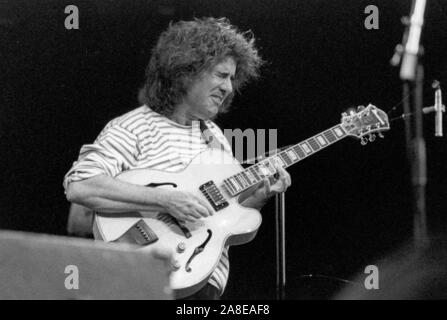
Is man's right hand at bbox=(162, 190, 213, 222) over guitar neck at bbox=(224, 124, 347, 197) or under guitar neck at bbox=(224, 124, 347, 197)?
under

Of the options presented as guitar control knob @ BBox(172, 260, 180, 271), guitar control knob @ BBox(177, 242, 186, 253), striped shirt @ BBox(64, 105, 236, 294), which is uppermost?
striped shirt @ BBox(64, 105, 236, 294)

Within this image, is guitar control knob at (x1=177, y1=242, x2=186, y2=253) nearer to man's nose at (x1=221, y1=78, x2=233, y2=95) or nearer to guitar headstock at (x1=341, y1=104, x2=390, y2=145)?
man's nose at (x1=221, y1=78, x2=233, y2=95)

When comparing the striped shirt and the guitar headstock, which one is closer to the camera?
the striped shirt

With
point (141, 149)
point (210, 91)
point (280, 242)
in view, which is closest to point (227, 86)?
point (210, 91)

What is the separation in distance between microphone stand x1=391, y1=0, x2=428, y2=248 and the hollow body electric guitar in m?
0.27

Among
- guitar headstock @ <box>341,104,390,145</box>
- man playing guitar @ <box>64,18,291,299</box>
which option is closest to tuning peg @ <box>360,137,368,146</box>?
guitar headstock @ <box>341,104,390,145</box>

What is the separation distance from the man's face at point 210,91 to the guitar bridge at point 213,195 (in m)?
0.27

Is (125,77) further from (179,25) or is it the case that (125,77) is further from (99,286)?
(99,286)

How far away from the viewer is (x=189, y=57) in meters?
2.24

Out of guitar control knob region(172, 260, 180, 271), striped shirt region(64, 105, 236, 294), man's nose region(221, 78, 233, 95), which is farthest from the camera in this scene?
man's nose region(221, 78, 233, 95)

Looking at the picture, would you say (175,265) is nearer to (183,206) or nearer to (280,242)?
(183,206)

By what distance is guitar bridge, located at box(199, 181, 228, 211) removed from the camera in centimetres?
209

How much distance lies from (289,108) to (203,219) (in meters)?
0.52
